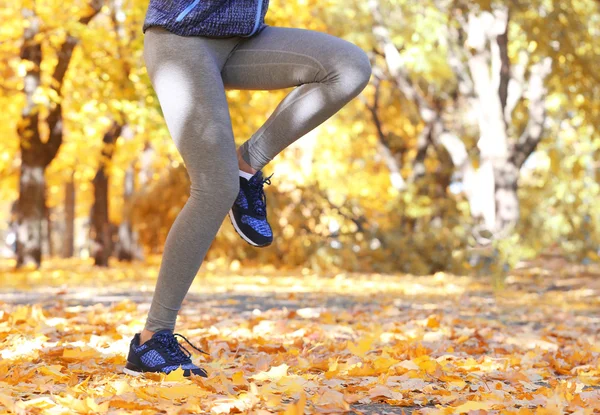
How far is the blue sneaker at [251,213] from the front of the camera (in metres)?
2.82

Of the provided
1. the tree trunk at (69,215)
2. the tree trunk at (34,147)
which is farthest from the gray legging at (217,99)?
the tree trunk at (69,215)

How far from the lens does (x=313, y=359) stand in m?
3.44

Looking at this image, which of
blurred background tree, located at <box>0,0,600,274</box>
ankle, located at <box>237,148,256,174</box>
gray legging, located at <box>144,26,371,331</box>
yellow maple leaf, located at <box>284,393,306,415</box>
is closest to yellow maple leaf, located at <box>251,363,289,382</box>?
gray legging, located at <box>144,26,371,331</box>

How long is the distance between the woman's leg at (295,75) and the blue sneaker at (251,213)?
7 centimetres

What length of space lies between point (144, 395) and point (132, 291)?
6771 mm

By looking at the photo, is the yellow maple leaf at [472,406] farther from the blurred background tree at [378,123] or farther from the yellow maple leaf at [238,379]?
the blurred background tree at [378,123]

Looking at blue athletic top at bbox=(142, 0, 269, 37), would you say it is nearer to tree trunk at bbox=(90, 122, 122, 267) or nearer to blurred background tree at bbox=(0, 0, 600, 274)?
blurred background tree at bbox=(0, 0, 600, 274)

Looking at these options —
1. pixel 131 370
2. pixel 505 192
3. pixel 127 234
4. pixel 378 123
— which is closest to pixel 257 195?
pixel 131 370

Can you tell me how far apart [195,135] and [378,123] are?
1545 centimetres

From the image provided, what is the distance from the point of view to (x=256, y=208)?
113 inches

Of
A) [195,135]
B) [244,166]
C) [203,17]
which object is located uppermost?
[203,17]

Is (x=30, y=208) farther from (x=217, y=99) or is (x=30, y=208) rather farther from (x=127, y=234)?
(x=217, y=99)

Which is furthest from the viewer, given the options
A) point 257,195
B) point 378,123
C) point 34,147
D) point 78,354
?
point 378,123

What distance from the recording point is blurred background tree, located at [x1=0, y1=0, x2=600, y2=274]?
11656 mm
